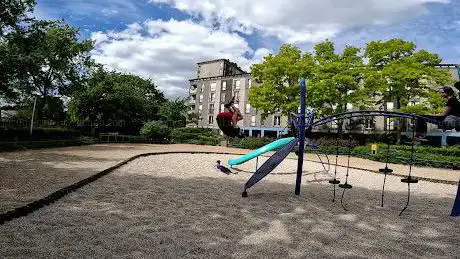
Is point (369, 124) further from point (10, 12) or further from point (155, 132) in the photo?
point (10, 12)

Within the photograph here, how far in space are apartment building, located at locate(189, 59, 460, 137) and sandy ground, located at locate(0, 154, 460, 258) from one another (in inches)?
1843

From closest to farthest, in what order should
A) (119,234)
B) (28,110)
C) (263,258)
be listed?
(263,258)
(119,234)
(28,110)

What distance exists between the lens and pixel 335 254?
531 centimetres

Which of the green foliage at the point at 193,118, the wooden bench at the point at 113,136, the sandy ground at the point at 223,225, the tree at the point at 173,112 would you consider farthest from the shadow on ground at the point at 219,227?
the green foliage at the point at 193,118

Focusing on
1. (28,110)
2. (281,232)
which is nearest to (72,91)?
(28,110)

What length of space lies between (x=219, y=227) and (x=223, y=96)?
61.7m

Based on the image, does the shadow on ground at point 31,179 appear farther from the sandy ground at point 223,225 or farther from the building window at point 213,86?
the building window at point 213,86

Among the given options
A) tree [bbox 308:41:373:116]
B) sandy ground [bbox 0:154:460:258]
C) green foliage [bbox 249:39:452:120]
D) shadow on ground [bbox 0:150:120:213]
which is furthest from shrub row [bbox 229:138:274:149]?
sandy ground [bbox 0:154:460:258]

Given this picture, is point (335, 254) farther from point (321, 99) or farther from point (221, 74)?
point (221, 74)

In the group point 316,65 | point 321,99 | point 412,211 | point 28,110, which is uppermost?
point 316,65

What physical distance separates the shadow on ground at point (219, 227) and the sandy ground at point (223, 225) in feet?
0.06

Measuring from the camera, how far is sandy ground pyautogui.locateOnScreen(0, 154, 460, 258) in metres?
5.13

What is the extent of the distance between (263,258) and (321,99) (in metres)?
35.8

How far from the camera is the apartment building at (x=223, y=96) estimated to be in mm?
59594
